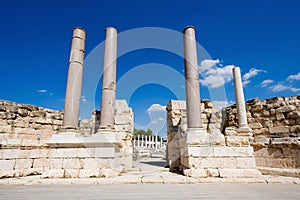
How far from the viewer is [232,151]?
5.91 meters

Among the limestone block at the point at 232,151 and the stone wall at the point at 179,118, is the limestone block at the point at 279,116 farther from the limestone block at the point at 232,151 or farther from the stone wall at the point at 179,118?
the limestone block at the point at 232,151

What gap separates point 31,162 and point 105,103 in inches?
154

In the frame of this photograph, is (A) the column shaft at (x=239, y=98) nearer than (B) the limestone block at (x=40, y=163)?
No

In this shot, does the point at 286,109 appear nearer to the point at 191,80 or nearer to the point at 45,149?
the point at 191,80

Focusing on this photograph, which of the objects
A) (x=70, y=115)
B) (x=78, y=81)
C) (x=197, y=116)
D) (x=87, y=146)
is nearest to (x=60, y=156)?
(x=87, y=146)

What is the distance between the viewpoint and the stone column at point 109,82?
670 centimetres

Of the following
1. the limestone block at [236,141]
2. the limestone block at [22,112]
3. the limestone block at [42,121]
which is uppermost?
the limestone block at [22,112]

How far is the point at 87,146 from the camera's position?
5957 mm

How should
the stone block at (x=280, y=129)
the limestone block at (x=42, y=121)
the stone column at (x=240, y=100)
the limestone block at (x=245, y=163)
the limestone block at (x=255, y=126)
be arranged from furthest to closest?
the limestone block at (x=255, y=126), the stone column at (x=240, y=100), the limestone block at (x=42, y=121), the stone block at (x=280, y=129), the limestone block at (x=245, y=163)

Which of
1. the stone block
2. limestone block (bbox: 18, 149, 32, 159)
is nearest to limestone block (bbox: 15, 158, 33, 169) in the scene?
limestone block (bbox: 18, 149, 32, 159)

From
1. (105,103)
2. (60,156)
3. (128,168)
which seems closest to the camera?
(60,156)

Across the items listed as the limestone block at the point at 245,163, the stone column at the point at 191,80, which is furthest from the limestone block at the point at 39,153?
the limestone block at the point at 245,163

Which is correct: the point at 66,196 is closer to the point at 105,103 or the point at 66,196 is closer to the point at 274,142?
the point at 105,103

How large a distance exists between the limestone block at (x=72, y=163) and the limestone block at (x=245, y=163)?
524 cm
